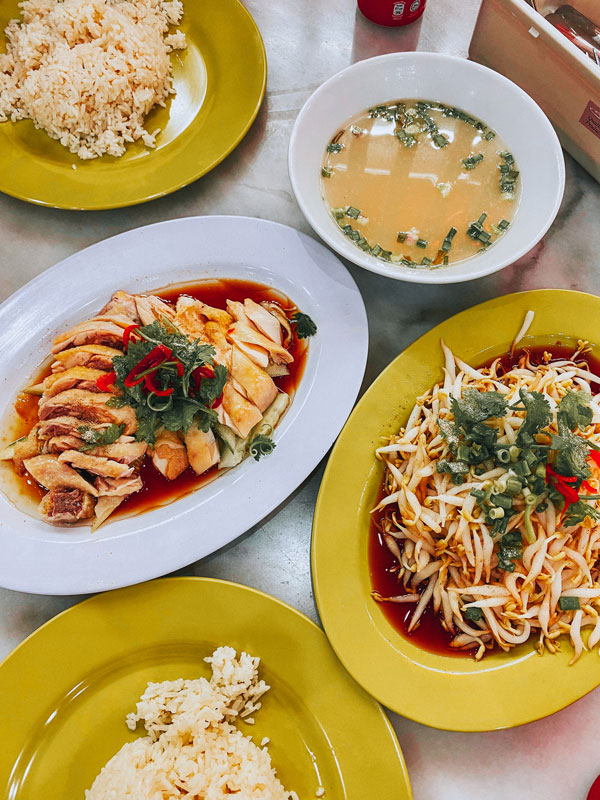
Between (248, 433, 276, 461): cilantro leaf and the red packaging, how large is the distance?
1.83m

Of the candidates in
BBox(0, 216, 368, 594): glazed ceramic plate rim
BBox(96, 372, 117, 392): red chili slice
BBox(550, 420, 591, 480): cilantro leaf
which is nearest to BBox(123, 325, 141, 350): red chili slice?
BBox(96, 372, 117, 392): red chili slice

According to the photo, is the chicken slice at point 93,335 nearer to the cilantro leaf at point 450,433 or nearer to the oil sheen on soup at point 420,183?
the oil sheen on soup at point 420,183

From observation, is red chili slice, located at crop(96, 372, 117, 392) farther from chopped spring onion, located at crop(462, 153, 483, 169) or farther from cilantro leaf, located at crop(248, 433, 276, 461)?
chopped spring onion, located at crop(462, 153, 483, 169)

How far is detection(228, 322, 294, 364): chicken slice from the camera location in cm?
213

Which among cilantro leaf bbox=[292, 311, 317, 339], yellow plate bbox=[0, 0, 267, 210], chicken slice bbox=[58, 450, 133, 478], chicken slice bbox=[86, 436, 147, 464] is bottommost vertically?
chicken slice bbox=[58, 450, 133, 478]

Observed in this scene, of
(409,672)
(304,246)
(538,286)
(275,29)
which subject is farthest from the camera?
(275,29)

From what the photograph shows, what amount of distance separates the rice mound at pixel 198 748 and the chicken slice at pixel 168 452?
63 cm

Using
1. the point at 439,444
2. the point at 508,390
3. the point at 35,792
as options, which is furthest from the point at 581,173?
the point at 35,792

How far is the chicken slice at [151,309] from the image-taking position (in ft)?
6.99

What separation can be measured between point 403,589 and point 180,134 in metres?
1.90

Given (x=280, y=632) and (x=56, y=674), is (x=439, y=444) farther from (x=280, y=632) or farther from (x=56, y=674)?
(x=56, y=674)

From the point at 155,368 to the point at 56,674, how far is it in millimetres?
1056

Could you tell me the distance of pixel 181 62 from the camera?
2469mm

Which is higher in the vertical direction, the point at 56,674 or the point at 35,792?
the point at 56,674
